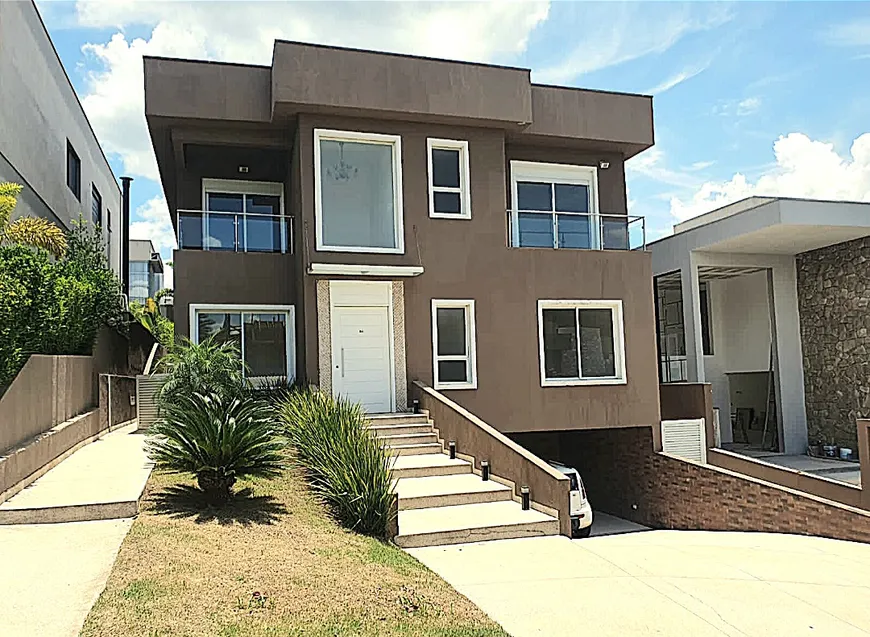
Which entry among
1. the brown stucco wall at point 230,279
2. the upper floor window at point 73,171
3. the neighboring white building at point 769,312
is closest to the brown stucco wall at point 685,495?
the neighboring white building at point 769,312

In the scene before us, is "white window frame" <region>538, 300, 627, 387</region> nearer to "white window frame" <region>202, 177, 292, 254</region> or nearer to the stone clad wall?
"white window frame" <region>202, 177, 292, 254</region>

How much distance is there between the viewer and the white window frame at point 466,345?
52.2 ft

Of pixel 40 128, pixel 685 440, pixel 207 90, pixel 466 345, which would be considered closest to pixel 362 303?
pixel 466 345

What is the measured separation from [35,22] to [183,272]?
8200mm

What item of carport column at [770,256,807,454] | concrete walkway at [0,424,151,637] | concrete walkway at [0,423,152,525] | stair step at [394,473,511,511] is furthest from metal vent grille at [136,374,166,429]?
carport column at [770,256,807,454]

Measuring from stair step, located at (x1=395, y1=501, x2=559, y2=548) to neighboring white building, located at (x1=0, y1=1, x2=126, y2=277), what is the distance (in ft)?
38.3

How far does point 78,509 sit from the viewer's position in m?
8.86

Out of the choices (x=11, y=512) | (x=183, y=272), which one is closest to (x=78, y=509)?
(x=11, y=512)

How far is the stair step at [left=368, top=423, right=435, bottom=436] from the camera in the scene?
1404 centimetres

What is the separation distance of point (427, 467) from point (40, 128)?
46.2 ft

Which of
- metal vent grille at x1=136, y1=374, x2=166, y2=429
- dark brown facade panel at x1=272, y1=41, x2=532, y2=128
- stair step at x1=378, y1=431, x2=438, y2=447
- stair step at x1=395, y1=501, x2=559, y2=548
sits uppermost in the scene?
dark brown facade panel at x1=272, y1=41, x2=532, y2=128

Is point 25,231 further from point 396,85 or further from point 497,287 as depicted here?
point 497,287

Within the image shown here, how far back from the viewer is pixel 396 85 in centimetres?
1551

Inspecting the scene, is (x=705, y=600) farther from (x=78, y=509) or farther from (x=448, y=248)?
(x=448, y=248)
